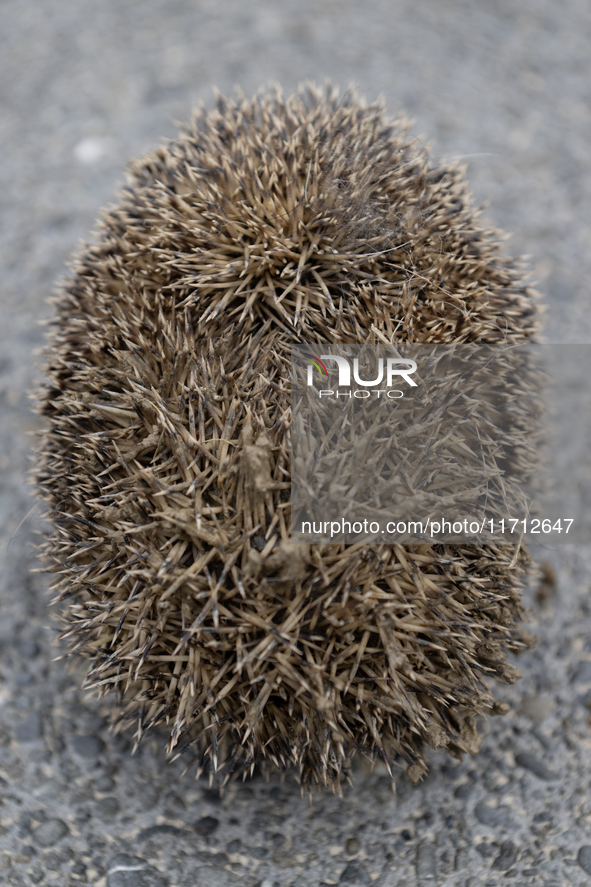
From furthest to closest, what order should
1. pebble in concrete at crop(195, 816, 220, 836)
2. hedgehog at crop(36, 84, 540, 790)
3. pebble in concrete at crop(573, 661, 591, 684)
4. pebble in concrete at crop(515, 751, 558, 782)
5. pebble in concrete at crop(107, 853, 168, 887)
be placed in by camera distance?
pebble in concrete at crop(573, 661, 591, 684) → pebble in concrete at crop(515, 751, 558, 782) → pebble in concrete at crop(195, 816, 220, 836) → pebble in concrete at crop(107, 853, 168, 887) → hedgehog at crop(36, 84, 540, 790)

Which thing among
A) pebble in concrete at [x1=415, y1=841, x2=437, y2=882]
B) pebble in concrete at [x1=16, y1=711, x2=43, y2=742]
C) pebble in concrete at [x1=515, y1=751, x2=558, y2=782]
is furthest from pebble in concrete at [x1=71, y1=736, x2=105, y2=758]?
pebble in concrete at [x1=515, y1=751, x2=558, y2=782]

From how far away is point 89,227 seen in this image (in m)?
3.21

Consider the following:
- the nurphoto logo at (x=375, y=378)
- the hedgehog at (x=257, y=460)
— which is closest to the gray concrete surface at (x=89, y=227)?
the hedgehog at (x=257, y=460)

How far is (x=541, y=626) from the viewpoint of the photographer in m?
2.50

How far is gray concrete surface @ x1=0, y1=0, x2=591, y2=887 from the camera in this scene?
6.73 ft

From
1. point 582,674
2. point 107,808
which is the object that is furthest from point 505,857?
point 107,808

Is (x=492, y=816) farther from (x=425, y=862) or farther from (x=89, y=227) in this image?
(x=89, y=227)

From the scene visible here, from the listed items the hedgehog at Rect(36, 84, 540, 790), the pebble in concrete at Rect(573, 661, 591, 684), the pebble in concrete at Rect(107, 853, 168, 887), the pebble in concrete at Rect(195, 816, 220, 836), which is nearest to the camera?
the hedgehog at Rect(36, 84, 540, 790)

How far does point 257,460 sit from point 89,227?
2.18m

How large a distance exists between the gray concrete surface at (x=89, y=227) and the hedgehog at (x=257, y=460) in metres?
0.36

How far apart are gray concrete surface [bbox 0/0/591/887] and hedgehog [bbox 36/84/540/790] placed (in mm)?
365

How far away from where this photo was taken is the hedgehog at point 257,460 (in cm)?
153

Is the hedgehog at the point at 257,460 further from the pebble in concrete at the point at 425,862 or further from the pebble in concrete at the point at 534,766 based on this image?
the pebble in concrete at the point at 534,766

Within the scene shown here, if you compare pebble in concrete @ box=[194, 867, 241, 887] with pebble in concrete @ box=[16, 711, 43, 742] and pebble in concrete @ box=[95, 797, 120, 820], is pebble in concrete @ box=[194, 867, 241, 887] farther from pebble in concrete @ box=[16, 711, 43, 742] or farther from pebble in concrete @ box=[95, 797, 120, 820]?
pebble in concrete @ box=[16, 711, 43, 742]
